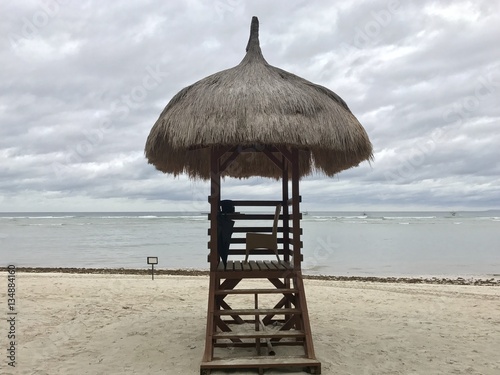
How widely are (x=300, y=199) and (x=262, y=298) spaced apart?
461 centimetres

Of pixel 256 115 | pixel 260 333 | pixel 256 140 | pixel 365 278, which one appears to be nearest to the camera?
pixel 256 140

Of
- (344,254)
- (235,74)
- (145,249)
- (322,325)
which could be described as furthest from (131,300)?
(145,249)

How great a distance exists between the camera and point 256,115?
451 centimetres

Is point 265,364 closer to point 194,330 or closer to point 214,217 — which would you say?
point 214,217

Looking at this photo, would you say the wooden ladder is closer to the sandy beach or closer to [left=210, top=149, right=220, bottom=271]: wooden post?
[left=210, top=149, right=220, bottom=271]: wooden post

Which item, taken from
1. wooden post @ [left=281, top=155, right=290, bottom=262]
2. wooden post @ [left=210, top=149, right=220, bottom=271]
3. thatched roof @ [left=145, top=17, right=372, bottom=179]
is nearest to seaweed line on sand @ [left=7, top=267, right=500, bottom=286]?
wooden post @ [left=281, top=155, right=290, bottom=262]

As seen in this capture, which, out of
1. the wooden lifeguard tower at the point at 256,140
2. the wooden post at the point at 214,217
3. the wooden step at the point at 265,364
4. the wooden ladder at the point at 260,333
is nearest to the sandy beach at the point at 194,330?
the wooden step at the point at 265,364

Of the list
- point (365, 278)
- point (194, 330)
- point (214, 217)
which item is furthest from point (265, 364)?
point (365, 278)

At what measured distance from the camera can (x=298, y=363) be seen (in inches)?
174

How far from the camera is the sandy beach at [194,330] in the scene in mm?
4883

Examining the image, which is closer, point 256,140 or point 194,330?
point 256,140

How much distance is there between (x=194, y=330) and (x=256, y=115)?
11.1 feet

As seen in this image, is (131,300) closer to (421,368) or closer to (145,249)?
(421,368)

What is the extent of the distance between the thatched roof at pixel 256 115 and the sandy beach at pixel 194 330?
235cm
